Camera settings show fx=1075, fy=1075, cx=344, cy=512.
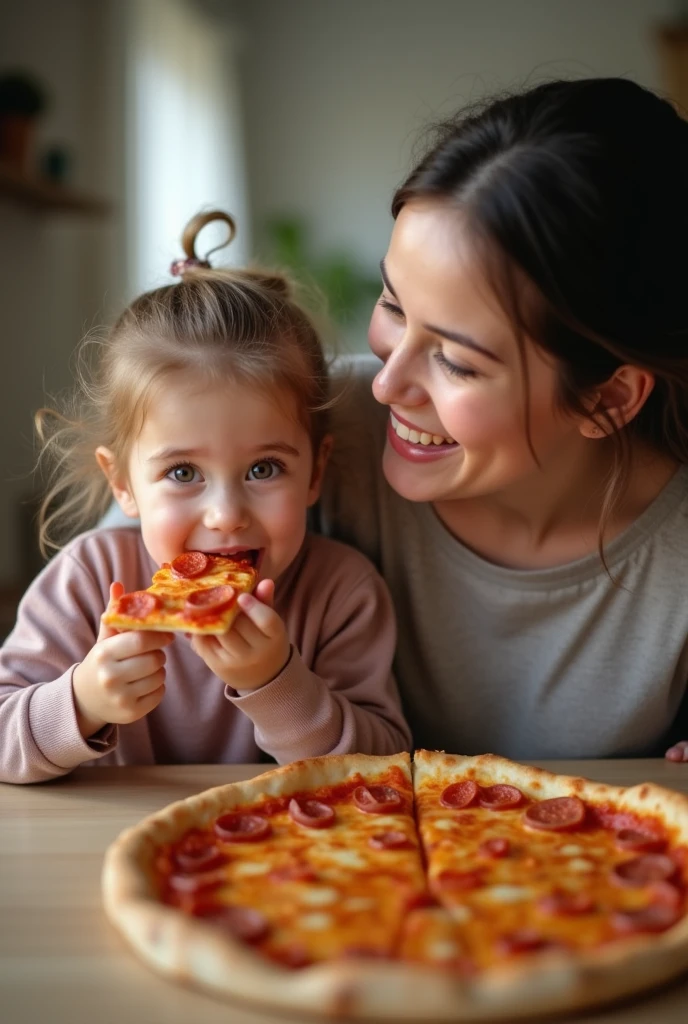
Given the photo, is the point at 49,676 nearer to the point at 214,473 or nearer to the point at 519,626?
the point at 214,473

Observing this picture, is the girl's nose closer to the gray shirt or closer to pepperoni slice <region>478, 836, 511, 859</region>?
the gray shirt

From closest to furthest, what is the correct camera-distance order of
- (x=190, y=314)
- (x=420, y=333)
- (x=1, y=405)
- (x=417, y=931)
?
(x=417, y=931) < (x=420, y=333) < (x=190, y=314) < (x=1, y=405)

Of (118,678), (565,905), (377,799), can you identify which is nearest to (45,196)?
(118,678)

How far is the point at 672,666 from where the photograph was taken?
1.77m

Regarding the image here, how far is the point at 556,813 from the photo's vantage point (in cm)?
122

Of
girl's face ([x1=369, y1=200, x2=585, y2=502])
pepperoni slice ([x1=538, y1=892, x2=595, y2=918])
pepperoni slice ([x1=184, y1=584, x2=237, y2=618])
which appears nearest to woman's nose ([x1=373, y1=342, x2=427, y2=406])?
girl's face ([x1=369, y1=200, x2=585, y2=502])

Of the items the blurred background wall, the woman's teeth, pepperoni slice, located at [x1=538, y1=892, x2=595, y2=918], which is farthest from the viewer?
the blurred background wall

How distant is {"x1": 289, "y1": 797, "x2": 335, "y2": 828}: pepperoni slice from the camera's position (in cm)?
118

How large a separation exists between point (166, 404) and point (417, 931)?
84 cm

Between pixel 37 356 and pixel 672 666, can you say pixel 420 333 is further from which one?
pixel 37 356

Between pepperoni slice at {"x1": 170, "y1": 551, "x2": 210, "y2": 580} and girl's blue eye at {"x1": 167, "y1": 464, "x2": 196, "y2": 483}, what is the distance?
0.37ft

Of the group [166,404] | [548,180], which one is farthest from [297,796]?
[548,180]

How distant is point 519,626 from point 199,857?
85cm

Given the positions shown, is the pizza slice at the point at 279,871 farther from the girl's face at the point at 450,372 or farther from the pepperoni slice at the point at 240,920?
the girl's face at the point at 450,372
